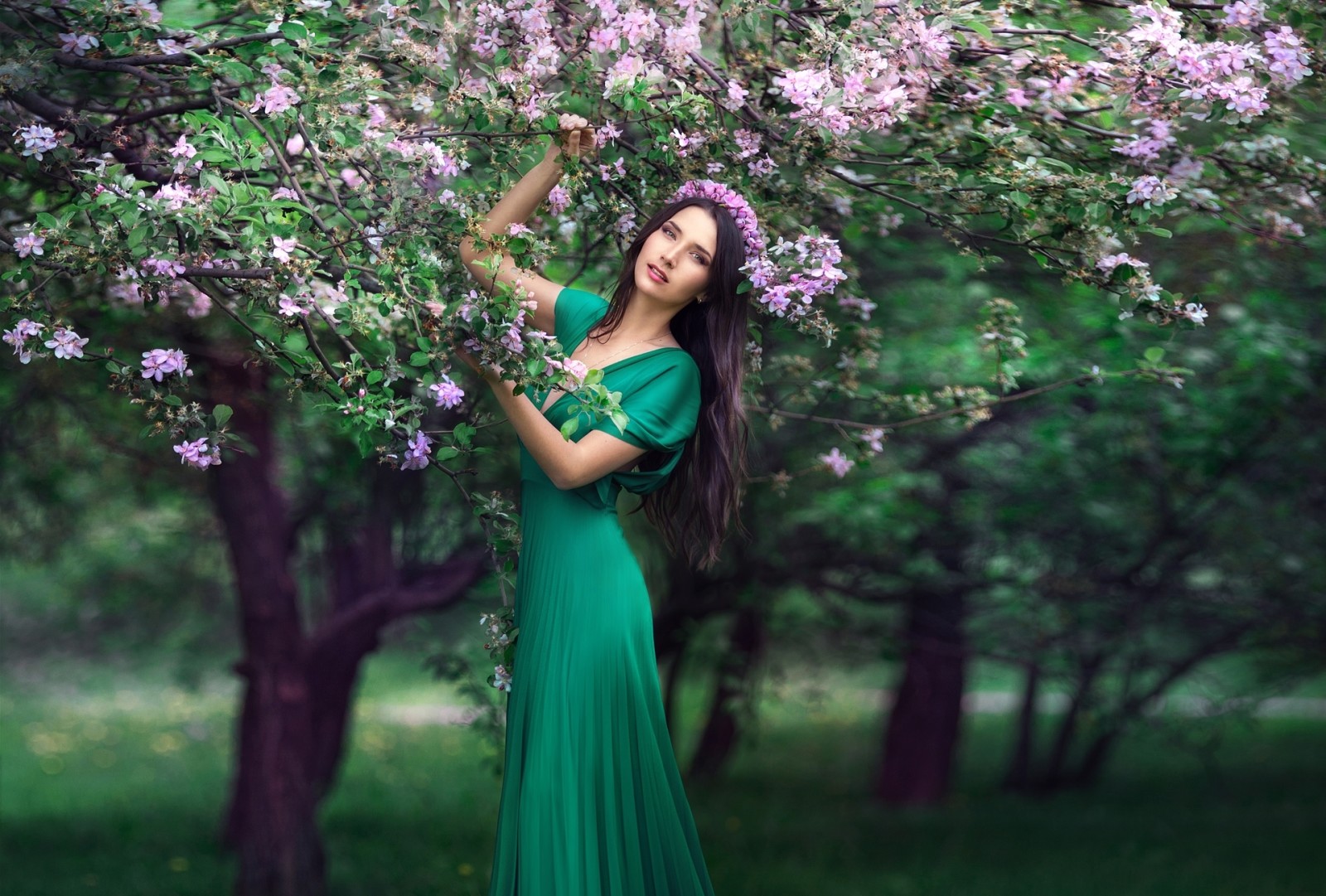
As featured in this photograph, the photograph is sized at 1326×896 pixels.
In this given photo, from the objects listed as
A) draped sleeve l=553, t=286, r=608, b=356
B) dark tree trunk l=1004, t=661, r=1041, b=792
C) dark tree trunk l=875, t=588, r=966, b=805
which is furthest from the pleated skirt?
dark tree trunk l=1004, t=661, r=1041, b=792

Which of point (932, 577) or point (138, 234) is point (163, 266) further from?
point (932, 577)

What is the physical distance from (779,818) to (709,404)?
828cm

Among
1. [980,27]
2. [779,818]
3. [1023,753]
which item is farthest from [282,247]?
[1023,753]

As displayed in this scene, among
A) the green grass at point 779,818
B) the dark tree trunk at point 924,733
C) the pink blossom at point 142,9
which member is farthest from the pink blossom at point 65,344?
the dark tree trunk at point 924,733

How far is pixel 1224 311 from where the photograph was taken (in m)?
6.49

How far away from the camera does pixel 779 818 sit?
1106 cm

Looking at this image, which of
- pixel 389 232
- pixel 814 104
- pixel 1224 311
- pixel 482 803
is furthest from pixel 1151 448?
pixel 482 803

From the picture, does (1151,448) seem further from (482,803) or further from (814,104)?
(482,803)

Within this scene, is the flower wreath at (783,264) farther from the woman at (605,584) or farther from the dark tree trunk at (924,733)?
the dark tree trunk at (924,733)

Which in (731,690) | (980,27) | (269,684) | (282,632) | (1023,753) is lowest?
(1023,753)

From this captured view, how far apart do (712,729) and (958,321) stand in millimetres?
5175

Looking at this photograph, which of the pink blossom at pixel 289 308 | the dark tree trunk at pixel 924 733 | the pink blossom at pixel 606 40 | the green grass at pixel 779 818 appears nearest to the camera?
the pink blossom at pixel 289 308

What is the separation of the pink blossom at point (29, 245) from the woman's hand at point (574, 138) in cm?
109

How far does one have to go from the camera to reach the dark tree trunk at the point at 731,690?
8.17 meters
